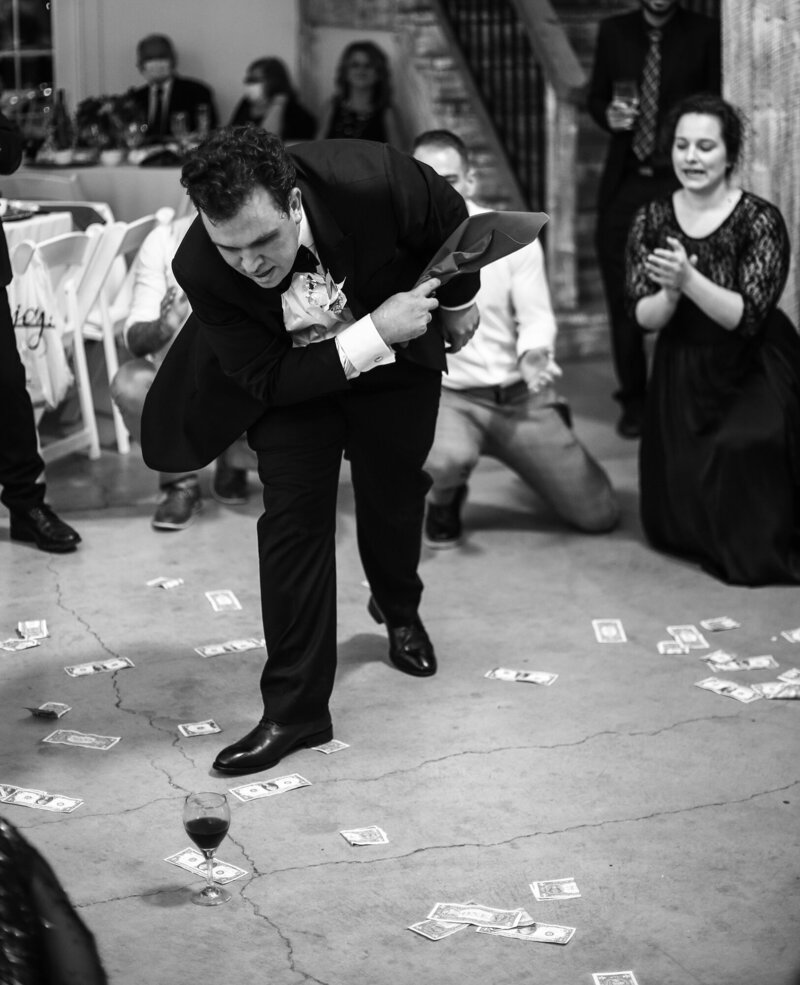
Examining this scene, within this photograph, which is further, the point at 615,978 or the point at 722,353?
the point at 722,353

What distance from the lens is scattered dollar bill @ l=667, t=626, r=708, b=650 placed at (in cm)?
422

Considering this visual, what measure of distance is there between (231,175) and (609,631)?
201 centimetres

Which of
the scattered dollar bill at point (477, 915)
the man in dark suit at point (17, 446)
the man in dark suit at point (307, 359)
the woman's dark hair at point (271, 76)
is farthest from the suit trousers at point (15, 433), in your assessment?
the woman's dark hair at point (271, 76)

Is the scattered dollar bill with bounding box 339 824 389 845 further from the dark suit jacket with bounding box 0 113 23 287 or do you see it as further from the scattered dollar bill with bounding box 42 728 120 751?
the dark suit jacket with bounding box 0 113 23 287

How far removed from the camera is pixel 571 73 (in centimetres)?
774

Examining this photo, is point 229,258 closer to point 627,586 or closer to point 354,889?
point 354,889

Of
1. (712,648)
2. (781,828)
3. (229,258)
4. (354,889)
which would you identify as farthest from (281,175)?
(712,648)

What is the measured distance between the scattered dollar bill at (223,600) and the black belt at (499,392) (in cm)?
108

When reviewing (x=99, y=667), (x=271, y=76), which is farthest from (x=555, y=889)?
(x=271, y=76)

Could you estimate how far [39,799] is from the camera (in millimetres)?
3281

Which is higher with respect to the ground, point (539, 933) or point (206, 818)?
point (206, 818)

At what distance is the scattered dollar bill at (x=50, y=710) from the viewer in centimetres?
371

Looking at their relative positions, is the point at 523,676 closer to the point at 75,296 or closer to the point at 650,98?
the point at 75,296

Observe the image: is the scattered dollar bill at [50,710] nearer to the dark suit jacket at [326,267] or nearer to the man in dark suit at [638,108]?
the dark suit jacket at [326,267]
